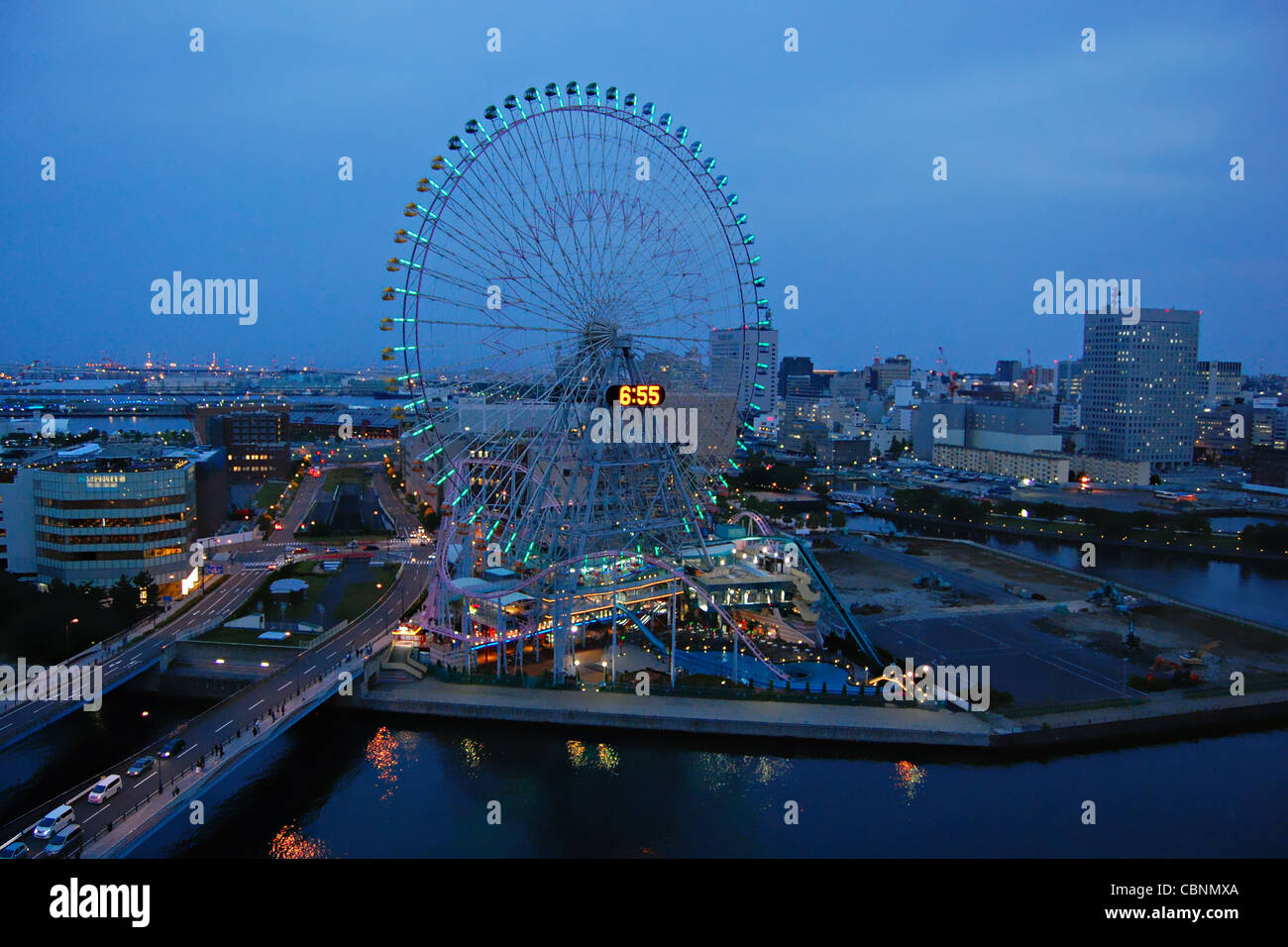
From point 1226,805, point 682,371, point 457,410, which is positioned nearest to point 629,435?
point 682,371

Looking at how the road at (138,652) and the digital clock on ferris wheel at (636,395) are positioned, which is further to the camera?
the digital clock on ferris wheel at (636,395)

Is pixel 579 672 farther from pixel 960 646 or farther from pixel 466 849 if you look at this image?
pixel 960 646

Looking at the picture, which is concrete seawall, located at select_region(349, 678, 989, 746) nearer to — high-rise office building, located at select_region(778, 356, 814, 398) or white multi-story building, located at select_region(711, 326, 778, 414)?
white multi-story building, located at select_region(711, 326, 778, 414)

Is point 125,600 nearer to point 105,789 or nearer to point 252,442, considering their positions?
point 105,789

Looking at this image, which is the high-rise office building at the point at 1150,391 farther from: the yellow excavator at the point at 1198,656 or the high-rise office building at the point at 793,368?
the high-rise office building at the point at 793,368

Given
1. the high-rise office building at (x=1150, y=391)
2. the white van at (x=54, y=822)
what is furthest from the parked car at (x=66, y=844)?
the high-rise office building at (x=1150, y=391)
